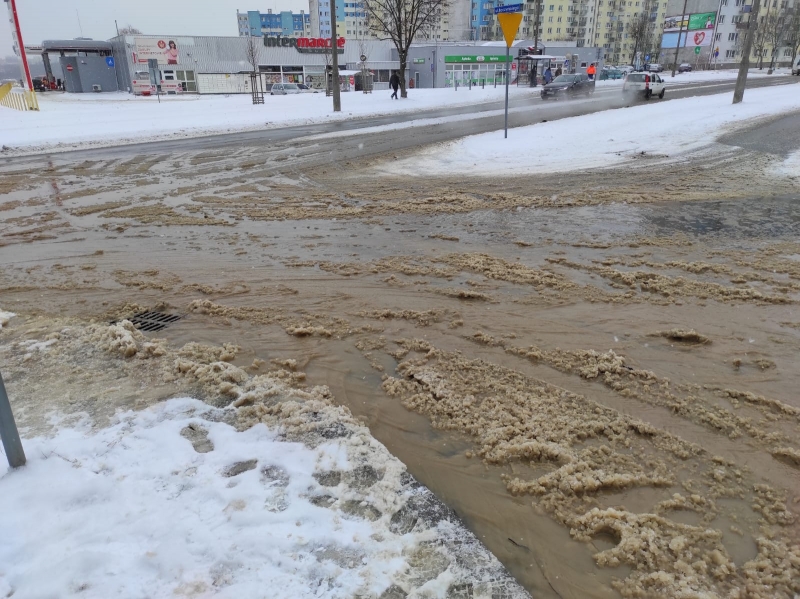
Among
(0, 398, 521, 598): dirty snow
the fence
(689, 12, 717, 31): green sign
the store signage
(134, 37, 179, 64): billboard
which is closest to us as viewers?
(0, 398, 521, 598): dirty snow

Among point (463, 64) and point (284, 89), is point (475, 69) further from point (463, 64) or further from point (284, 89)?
point (284, 89)

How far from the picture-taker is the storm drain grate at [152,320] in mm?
5012

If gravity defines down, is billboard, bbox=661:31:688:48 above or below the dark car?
above

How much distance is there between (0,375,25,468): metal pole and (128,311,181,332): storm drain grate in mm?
2175

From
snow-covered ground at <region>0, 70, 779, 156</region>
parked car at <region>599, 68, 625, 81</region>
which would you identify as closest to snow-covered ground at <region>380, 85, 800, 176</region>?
snow-covered ground at <region>0, 70, 779, 156</region>

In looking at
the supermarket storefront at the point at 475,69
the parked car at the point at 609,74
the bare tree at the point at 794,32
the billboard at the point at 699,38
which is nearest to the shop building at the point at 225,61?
the supermarket storefront at the point at 475,69

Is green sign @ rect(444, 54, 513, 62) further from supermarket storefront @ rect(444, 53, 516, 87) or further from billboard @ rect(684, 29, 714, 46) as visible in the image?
billboard @ rect(684, 29, 714, 46)

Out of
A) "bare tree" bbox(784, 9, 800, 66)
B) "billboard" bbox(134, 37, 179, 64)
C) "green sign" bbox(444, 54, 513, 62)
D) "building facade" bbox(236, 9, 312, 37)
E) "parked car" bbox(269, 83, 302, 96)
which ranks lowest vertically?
"parked car" bbox(269, 83, 302, 96)

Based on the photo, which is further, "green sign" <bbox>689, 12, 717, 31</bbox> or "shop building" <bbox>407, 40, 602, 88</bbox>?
"green sign" <bbox>689, 12, 717, 31</bbox>

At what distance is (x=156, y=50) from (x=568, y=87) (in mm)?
55416

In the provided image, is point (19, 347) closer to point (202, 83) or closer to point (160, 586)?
point (160, 586)

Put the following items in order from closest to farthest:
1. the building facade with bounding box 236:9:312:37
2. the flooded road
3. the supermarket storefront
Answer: the flooded road → the supermarket storefront → the building facade with bounding box 236:9:312:37

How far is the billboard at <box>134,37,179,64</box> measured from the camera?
217ft

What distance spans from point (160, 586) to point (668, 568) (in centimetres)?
231
